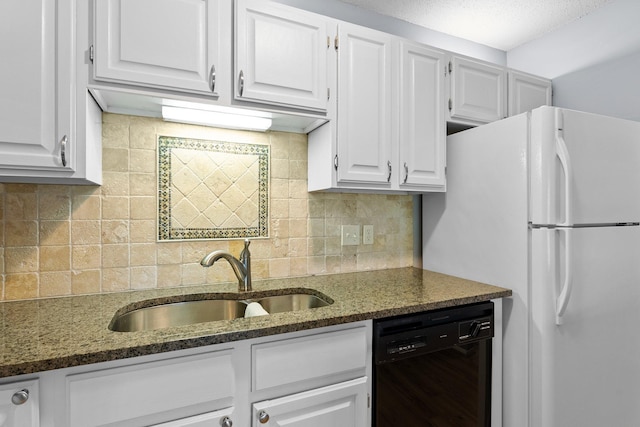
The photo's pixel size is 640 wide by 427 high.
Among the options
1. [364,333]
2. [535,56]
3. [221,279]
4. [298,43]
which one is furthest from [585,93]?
[221,279]

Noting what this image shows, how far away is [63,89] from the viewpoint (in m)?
1.10

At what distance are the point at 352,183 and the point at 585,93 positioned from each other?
5.61ft

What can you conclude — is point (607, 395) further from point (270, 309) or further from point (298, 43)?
point (298, 43)

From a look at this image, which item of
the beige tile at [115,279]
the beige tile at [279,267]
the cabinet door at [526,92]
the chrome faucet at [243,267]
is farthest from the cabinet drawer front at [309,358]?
the cabinet door at [526,92]

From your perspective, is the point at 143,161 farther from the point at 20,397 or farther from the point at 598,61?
A: the point at 598,61

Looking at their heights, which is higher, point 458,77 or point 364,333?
point 458,77

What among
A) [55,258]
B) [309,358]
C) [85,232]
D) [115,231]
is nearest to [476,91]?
[309,358]

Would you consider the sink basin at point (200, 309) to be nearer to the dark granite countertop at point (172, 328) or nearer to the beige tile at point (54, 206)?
the dark granite countertop at point (172, 328)

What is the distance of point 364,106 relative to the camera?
1.59 m

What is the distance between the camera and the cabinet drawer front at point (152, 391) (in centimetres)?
87

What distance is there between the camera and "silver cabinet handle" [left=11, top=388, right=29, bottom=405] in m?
0.80

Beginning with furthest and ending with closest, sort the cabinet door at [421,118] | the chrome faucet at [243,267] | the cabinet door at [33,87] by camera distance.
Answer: the cabinet door at [421,118]
the chrome faucet at [243,267]
the cabinet door at [33,87]

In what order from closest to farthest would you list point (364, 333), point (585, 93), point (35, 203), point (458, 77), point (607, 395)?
point (364, 333), point (35, 203), point (607, 395), point (458, 77), point (585, 93)

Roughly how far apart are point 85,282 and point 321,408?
1.12 metres
